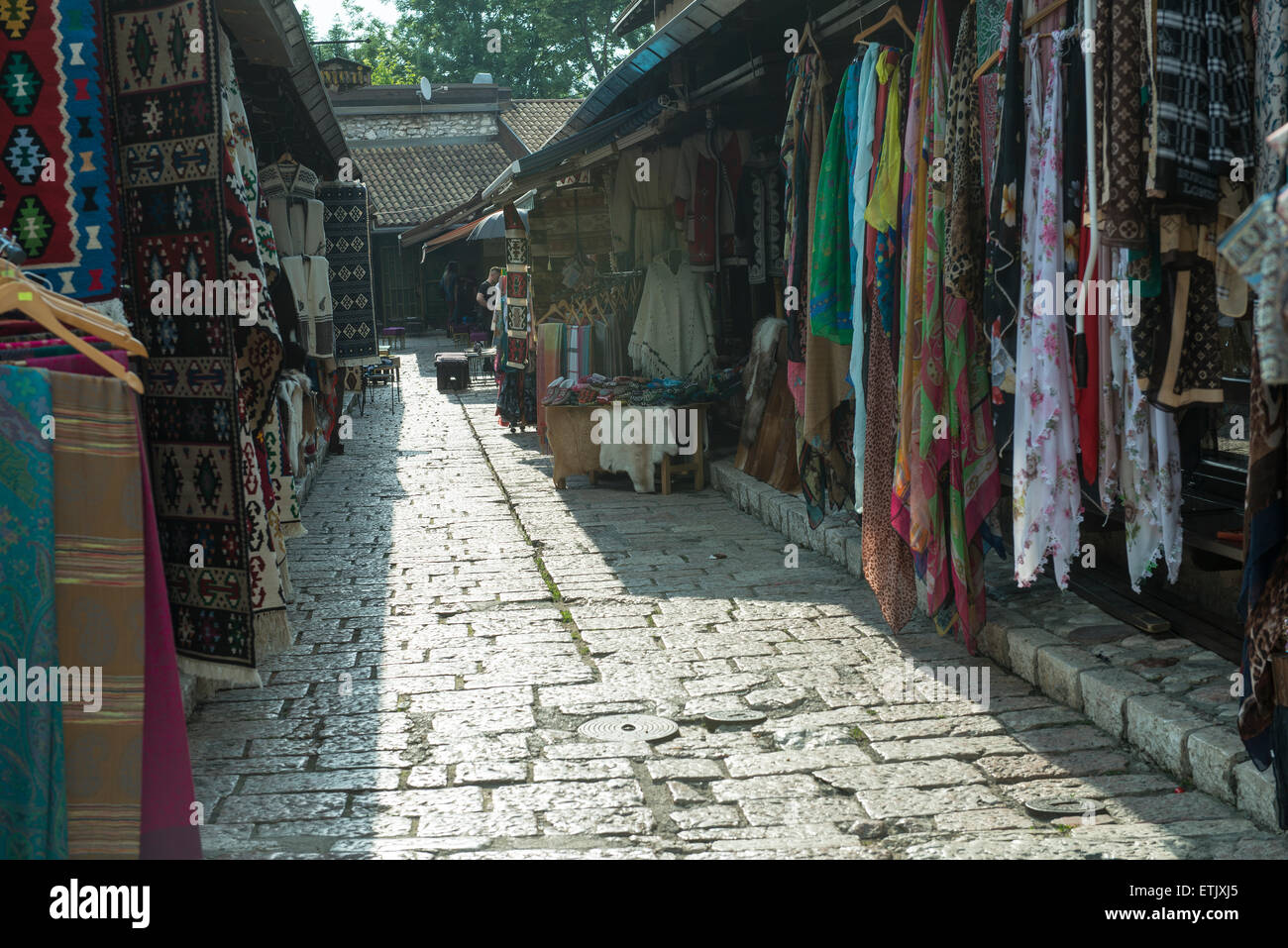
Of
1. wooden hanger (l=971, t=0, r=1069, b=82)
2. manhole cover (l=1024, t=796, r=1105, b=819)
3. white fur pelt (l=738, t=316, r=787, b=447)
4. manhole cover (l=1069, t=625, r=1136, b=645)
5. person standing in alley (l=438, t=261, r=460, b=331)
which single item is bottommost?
manhole cover (l=1024, t=796, r=1105, b=819)

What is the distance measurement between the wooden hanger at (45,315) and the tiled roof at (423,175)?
3150 cm

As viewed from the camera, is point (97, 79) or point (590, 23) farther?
point (590, 23)

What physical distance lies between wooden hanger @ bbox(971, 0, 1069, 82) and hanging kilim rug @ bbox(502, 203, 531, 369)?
9.42m

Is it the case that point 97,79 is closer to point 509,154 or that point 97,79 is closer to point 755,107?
point 755,107

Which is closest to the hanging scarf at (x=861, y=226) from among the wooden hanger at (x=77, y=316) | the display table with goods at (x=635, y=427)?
the wooden hanger at (x=77, y=316)

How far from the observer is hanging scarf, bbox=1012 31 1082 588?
183 inches

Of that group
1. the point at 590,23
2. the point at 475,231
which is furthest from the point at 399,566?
the point at 590,23

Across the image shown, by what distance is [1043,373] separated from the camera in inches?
187

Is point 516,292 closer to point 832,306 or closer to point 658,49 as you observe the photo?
point 658,49

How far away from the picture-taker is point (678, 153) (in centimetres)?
1052

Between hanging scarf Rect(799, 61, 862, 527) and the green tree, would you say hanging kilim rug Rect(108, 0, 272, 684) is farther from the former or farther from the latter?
the green tree

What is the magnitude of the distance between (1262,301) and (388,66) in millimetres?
60495

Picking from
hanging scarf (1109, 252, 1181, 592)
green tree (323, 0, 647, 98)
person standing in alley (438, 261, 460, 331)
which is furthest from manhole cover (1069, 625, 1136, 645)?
green tree (323, 0, 647, 98)

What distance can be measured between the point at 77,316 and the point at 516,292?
1221 cm
